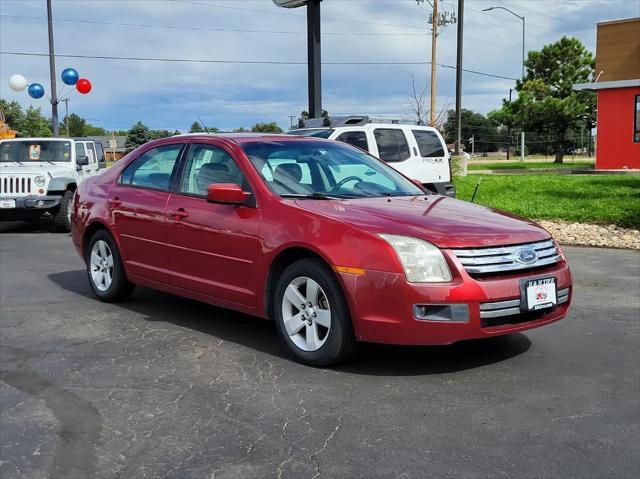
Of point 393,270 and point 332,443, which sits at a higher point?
point 393,270

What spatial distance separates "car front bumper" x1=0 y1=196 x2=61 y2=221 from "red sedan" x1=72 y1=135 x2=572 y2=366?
22.2ft

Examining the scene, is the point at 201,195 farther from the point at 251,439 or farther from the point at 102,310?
the point at 251,439

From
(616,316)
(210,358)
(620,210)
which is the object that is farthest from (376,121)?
(210,358)

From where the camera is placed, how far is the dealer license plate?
4.24m

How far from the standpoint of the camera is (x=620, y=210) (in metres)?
12.0

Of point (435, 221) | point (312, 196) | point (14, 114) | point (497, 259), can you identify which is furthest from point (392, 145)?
point (14, 114)

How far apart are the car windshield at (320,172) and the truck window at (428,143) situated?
6.61 meters

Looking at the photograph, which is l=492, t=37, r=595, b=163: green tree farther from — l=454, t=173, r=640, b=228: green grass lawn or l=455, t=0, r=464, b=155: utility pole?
l=454, t=173, r=640, b=228: green grass lawn

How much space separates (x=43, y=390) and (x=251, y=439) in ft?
5.12

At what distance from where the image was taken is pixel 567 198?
13953 mm

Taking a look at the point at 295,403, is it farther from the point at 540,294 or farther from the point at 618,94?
the point at 618,94

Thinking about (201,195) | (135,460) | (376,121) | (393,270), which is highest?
(376,121)

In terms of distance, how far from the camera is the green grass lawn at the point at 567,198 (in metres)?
11.9

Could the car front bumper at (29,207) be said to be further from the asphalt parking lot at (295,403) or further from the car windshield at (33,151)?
the asphalt parking lot at (295,403)
